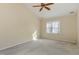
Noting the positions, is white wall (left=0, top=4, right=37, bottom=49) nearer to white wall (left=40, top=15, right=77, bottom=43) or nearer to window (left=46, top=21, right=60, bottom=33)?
white wall (left=40, top=15, right=77, bottom=43)

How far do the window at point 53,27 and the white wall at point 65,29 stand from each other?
163 mm

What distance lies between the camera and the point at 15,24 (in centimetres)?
448

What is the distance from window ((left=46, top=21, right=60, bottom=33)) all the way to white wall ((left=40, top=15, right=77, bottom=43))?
0.16 meters

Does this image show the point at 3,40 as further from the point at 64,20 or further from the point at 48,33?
the point at 64,20

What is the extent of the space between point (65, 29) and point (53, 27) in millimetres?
560

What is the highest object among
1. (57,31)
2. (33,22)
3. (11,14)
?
(11,14)

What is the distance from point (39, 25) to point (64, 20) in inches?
46.8

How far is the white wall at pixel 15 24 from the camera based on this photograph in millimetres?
3791

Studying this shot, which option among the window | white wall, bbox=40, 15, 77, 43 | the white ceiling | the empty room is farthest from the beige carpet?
the white ceiling

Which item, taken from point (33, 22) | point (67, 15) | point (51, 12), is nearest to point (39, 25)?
point (33, 22)

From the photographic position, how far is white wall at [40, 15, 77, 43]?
5018 mm

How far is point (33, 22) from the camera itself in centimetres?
567

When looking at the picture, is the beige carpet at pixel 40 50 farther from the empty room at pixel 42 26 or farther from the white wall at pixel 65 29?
the white wall at pixel 65 29

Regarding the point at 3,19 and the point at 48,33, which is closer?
the point at 3,19
